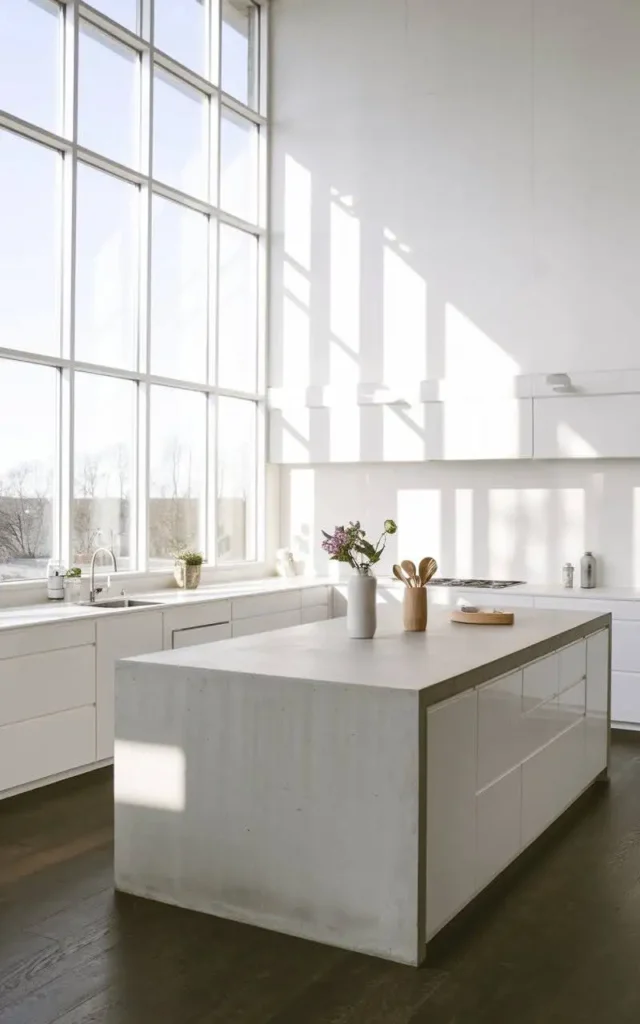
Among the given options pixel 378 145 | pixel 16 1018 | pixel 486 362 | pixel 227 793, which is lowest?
pixel 16 1018

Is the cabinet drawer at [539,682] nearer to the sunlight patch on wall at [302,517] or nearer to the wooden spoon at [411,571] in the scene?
the wooden spoon at [411,571]

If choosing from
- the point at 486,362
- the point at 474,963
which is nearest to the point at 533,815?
the point at 474,963

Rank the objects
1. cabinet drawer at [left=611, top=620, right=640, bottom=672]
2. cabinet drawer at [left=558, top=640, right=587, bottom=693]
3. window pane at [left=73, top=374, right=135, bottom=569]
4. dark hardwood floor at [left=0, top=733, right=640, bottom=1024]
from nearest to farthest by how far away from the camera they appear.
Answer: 1. dark hardwood floor at [left=0, top=733, right=640, bottom=1024]
2. cabinet drawer at [left=558, top=640, right=587, bottom=693]
3. cabinet drawer at [left=611, top=620, right=640, bottom=672]
4. window pane at [left=73, top=374, right=135, bottom=569]

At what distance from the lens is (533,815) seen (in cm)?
375

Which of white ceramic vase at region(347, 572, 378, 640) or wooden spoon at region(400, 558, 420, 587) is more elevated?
wooden spoon at region(400, 558, 420, 587)

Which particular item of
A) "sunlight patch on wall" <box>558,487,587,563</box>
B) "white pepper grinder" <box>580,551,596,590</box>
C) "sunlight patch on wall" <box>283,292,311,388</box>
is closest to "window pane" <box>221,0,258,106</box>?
"sunlight patch on wall" <box>283,292,311,388</box>

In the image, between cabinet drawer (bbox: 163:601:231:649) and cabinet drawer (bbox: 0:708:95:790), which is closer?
cabinet drawer (bbox: 0:708:95:790)

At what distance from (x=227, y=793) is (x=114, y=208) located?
4180 mm

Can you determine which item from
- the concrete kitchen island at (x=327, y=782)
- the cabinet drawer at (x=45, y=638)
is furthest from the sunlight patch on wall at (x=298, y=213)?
the concrete kitchen island at (x=327, y=782)

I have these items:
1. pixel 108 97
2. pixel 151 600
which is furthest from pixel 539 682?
pixel 108 97

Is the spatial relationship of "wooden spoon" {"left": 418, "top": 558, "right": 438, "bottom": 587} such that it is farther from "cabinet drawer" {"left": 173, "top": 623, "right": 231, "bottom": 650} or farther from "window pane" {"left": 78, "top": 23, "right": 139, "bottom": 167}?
"window pane" {"left": 78, "top": 23, "right": 139, "bottom": 167}

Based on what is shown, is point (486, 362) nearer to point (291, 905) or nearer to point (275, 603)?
point (275, 603)

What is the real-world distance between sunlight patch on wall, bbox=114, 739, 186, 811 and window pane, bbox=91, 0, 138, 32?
4646mm

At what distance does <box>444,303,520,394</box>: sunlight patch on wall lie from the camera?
664 cm
